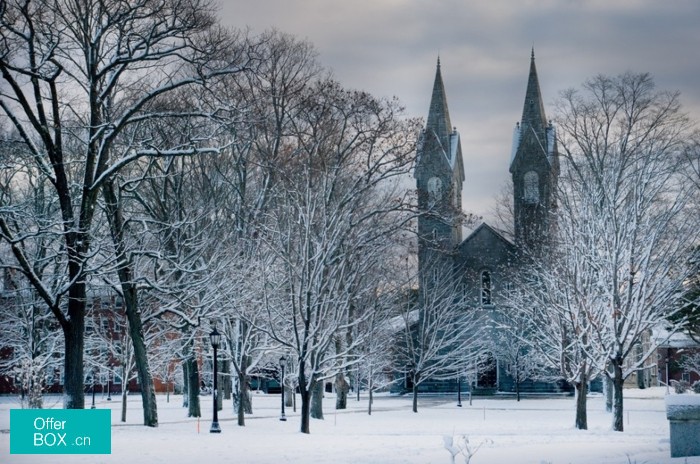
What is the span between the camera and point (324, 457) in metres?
17.7

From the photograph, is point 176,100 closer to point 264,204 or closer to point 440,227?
point 264,204

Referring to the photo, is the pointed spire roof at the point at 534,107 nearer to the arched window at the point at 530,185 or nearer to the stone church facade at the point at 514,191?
the stone church facade at the point at 514,191

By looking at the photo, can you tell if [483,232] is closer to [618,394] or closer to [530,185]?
[530,185]

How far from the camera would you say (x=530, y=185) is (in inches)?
2564

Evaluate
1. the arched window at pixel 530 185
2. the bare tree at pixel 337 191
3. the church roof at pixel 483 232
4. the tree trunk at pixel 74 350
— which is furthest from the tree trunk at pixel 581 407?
the arched window at pixel 530 185

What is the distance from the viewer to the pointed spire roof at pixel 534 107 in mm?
64875

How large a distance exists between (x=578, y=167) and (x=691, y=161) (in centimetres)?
432

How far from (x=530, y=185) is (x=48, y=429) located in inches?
2132

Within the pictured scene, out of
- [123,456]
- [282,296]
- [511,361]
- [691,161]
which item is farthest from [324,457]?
[511,361]

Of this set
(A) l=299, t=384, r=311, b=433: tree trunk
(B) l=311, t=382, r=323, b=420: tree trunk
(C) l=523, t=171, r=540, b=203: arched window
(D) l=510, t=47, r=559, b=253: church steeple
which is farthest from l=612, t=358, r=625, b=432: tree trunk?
(C) l=523, t=171, r=540, b=203: arched window

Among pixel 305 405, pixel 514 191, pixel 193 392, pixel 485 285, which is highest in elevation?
pixel 514 191

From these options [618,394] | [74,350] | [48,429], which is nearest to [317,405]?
[618,394]

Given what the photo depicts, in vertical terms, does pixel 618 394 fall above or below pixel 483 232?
below

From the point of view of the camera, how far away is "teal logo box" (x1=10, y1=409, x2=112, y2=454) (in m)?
14.0
